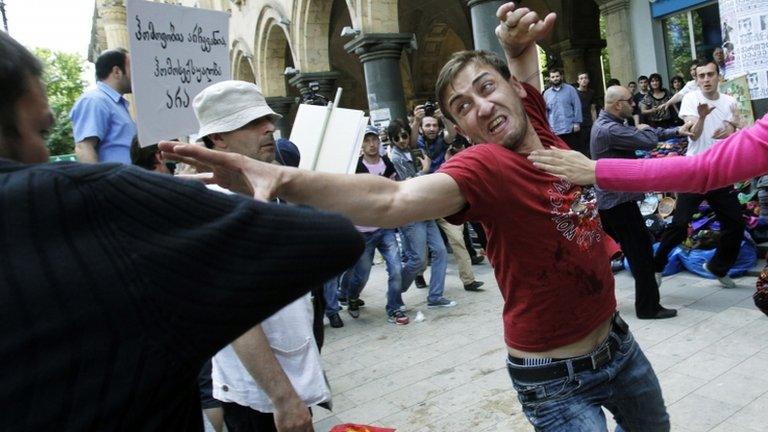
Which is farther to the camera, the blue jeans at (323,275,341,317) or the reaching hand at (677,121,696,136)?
the blue jeans at (323,275,341,317)

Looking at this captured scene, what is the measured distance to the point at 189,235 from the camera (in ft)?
2.84

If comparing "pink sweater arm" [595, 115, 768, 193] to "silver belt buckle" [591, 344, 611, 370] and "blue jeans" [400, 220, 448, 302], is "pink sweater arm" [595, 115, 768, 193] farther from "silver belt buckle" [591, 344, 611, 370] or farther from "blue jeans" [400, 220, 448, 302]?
"blue jeans" [400, 220, 448, 302]

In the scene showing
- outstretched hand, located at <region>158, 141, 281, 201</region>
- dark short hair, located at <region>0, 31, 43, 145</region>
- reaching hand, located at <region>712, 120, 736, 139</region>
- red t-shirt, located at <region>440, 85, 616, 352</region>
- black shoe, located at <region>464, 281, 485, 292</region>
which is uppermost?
dark short hair, located at <region>0, 31, 43, 145</region>

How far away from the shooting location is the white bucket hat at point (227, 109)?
224cm

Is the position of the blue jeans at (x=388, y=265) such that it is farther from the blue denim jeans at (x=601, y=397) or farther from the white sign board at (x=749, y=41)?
the blue denim jeans at (x=601, y=397)

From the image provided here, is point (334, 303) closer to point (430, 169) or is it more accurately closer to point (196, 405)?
point (430, 169)

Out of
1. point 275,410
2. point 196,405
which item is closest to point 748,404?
point 275,410

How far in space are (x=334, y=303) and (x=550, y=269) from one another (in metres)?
4.48

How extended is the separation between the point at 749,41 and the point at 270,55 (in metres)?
15.6

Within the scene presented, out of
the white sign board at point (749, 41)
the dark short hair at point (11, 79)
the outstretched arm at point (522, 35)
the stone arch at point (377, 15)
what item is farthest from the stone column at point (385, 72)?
the dark short hair at point (11, 79)

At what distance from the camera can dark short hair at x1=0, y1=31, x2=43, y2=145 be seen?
92 cm

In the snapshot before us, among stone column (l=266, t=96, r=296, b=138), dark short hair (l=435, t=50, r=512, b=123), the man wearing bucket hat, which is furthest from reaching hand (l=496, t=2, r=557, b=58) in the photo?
stone column (l=266, t=96, r=296, b=138)

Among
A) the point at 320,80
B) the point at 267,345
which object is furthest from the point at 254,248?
the point at 320,80

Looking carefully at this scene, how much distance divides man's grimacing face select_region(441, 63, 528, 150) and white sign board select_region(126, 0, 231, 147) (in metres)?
1.59
